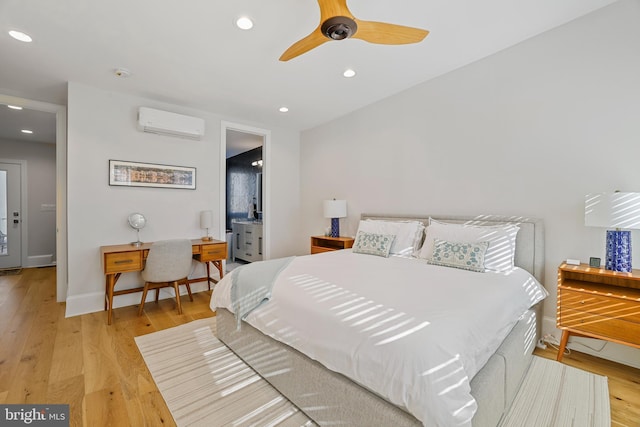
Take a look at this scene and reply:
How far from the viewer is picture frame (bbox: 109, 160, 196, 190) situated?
11.2 ft

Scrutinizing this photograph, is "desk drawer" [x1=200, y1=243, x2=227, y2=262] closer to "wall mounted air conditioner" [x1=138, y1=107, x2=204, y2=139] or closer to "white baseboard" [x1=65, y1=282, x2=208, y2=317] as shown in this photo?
"white baseboard" [x1=65, y1=282, x2=208, y2=317]

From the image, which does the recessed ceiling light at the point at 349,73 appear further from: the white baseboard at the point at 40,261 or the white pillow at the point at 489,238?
the white baseboard at the point at 40,261

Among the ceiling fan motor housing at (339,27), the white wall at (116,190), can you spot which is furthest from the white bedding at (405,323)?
the white wall at (116,190)

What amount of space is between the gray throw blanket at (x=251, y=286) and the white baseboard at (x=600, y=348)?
2371 millimetres

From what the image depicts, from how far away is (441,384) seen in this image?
3.45 feet

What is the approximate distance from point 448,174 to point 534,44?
1325 mm

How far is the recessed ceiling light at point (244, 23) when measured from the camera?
212 cm

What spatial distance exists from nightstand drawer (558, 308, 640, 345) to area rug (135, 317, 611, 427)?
33 cm

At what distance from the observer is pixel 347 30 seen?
1.76m

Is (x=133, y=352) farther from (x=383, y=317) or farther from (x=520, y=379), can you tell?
(x=520, y=379)

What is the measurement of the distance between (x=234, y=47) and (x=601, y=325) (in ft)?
11.6

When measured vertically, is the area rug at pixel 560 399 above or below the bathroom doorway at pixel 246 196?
below

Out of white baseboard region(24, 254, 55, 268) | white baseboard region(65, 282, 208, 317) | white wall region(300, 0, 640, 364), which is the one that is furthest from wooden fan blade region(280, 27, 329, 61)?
white baseboard region(24, 254, 55, 268)

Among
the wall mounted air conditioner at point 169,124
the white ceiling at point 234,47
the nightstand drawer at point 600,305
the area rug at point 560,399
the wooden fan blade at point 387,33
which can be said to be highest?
the white ceiling at point 234,47
